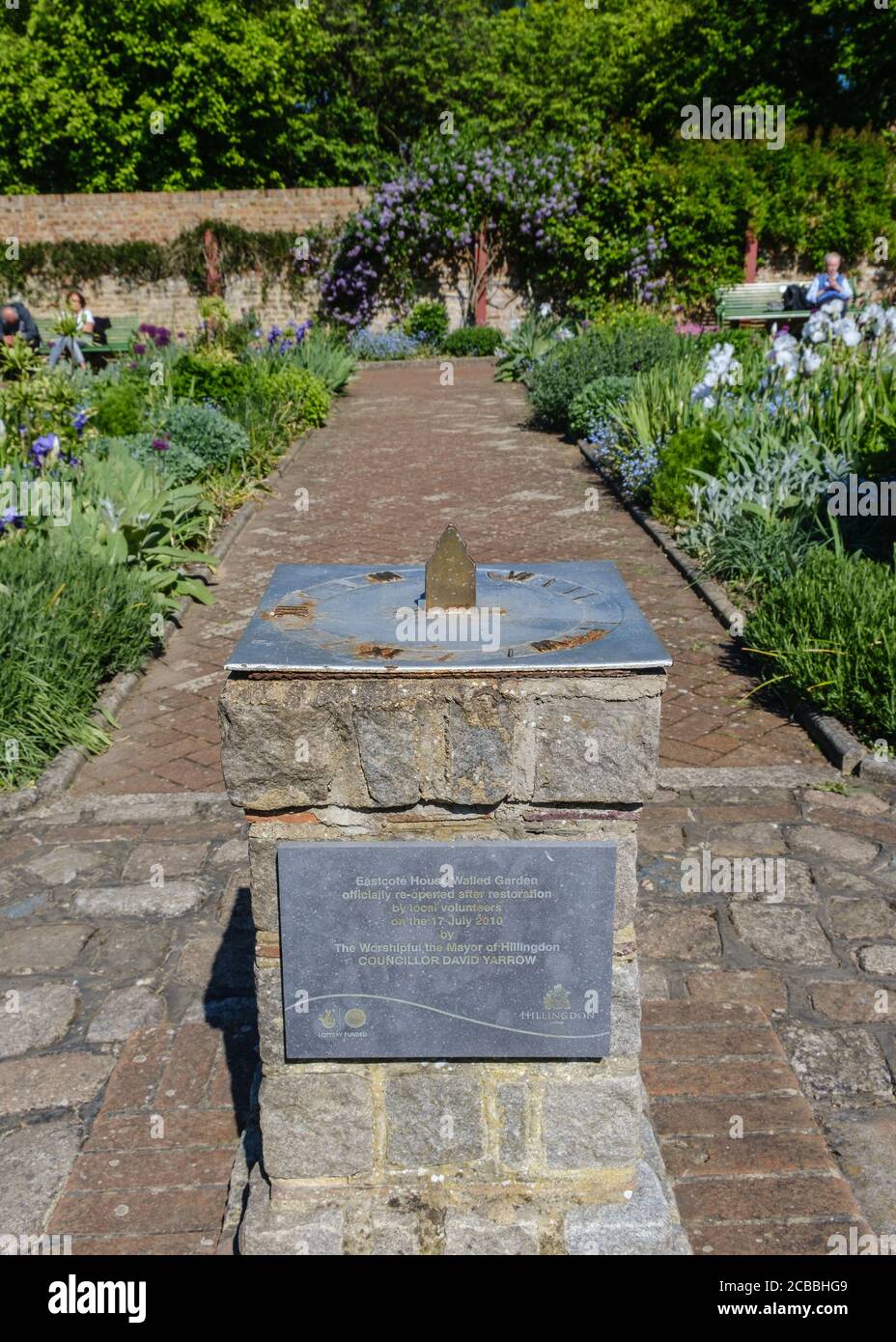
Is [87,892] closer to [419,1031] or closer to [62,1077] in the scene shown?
[62,1077]

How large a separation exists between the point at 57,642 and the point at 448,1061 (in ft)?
11.8

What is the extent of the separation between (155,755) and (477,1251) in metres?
3.22

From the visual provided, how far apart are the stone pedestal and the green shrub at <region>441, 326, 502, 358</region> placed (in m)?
18.1

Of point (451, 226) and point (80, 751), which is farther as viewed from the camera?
point (451, 226)

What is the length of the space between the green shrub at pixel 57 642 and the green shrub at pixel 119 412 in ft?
11.2

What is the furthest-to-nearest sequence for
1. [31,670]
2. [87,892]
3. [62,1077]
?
[31,670], [87,892], [62,1077]

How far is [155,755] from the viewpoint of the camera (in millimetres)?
5207

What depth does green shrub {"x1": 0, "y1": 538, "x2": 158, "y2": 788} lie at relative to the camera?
16.5 feet

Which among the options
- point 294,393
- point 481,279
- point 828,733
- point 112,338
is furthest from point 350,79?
point 828,733

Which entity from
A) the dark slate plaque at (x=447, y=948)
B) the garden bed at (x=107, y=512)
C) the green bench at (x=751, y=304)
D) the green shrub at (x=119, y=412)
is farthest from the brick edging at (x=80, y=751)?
the green bench at (x=751, y=304)

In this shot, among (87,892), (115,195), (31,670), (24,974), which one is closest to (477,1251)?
(24,974)

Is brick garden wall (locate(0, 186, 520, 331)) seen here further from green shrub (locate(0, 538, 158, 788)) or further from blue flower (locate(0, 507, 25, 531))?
green shrub (locate(0, 538, 158, 788))

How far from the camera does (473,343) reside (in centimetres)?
1956

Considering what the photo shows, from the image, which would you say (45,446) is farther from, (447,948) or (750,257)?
(750,257)
